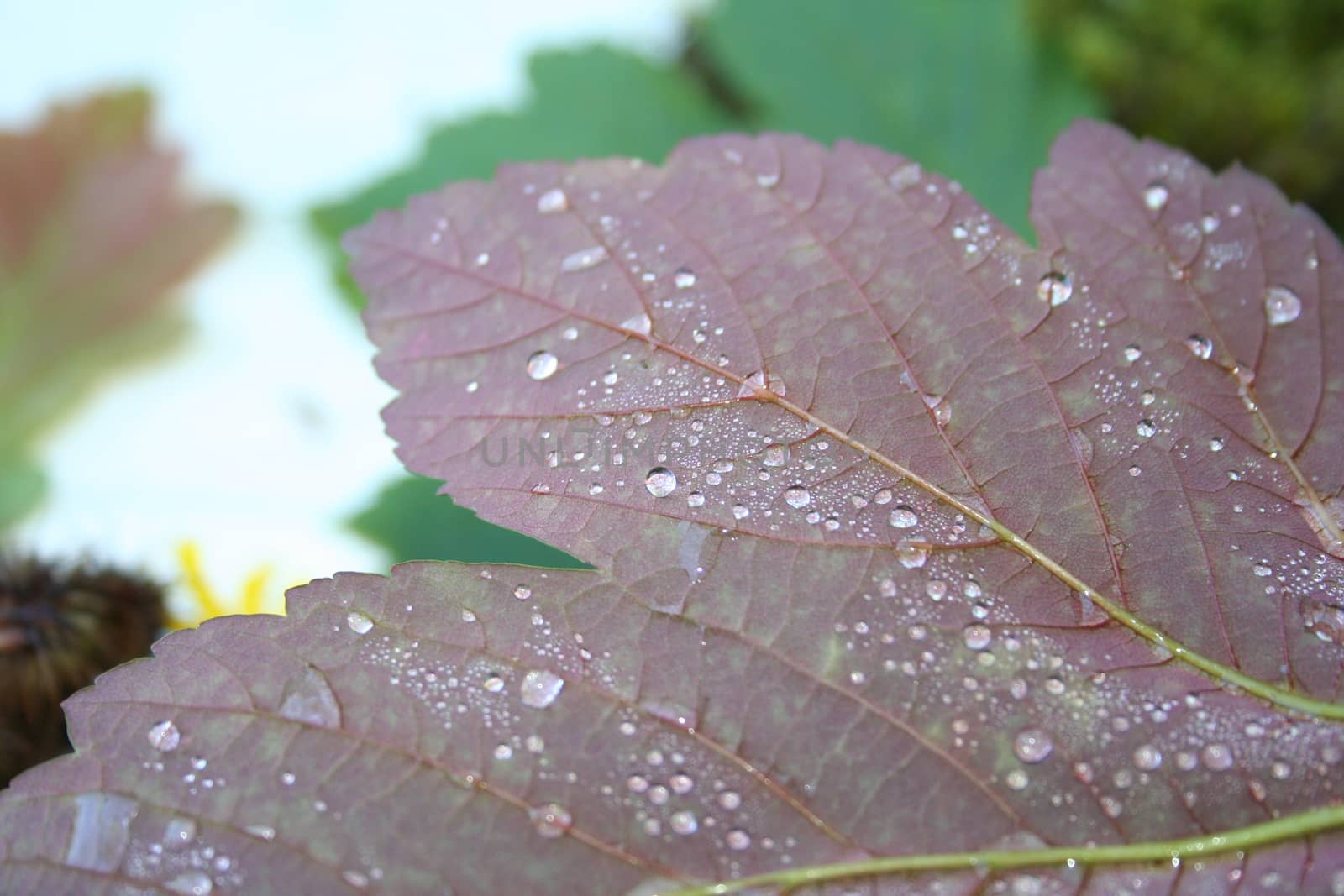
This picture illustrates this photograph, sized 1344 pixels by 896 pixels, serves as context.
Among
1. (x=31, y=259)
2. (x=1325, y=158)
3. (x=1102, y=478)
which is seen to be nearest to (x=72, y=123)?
(x=31, y=259)

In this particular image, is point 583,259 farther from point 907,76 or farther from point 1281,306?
point 907,76

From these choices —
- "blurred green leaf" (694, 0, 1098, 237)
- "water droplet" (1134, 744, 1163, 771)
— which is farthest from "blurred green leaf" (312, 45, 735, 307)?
"water droplet" (1134, 744, 1163, 771)

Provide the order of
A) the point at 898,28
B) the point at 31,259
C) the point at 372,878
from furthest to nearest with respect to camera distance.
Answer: the point at 31,259 < the point at 898,28 < the point at 372,878

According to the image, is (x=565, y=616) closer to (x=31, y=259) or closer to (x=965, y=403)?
(x=965, y=403)

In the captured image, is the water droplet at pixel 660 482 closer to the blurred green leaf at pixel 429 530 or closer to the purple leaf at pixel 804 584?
the purple leaf at pixel 804 584

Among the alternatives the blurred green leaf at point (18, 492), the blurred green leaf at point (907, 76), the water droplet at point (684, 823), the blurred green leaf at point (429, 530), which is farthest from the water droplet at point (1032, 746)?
the blurred green leaf at point (18, 492)

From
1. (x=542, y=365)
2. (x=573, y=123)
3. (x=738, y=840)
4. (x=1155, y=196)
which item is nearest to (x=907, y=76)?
(x=573, y=123)

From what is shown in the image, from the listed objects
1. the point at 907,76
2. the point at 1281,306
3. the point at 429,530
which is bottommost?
the point at 429,530
